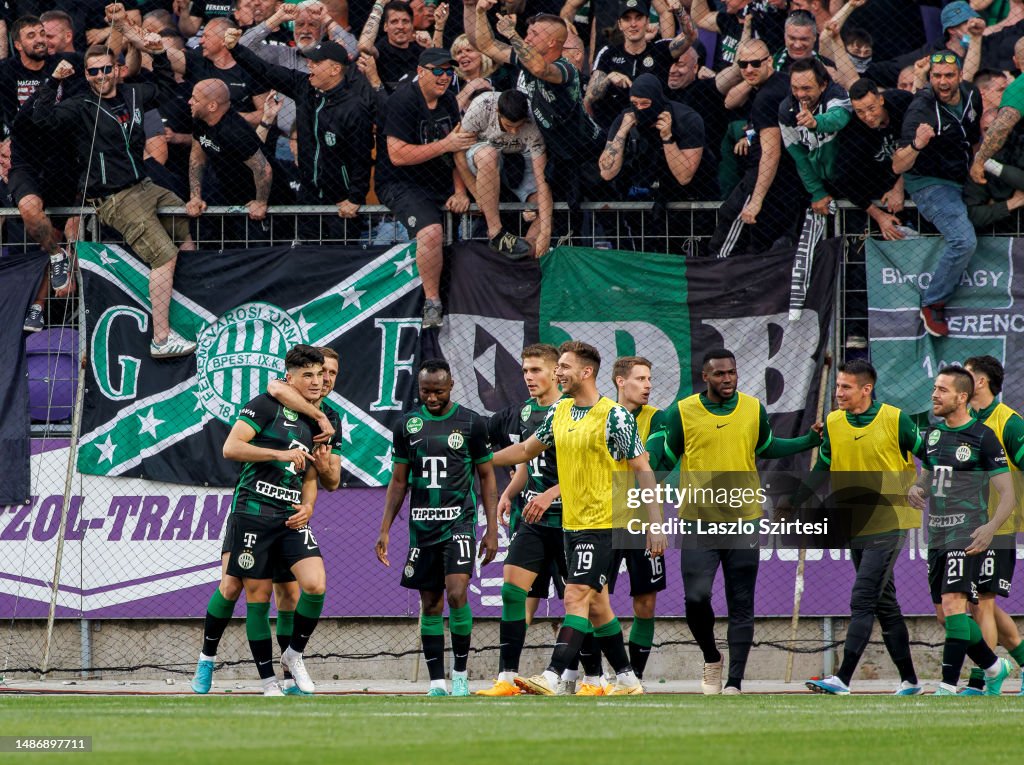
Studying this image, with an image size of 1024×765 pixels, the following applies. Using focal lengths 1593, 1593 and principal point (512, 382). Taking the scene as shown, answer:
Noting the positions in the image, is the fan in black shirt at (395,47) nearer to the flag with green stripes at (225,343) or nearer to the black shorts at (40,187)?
the flag with green stripes at (225,343)

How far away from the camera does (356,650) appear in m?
13.9

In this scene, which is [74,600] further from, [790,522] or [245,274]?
[790,522]

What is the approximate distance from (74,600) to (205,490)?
148cm

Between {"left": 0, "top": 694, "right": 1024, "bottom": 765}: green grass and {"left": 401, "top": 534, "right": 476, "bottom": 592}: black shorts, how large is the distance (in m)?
1.82

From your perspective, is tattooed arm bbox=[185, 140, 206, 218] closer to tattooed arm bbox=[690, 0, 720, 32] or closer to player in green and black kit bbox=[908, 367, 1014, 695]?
tattooed arm bbox=[690, 0, 720, 32]

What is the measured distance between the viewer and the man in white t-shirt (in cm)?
1385

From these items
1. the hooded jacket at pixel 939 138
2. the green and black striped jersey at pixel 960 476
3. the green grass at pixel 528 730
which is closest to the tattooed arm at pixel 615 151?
the hooded jacket at pixel 939 138

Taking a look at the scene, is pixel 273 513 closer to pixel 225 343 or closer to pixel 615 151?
pixel 225 343

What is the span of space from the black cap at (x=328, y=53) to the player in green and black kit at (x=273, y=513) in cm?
419

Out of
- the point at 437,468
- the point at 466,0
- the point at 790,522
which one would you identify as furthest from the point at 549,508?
A: the point at 466,0

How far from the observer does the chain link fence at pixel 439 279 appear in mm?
13648

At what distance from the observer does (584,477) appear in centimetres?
1023

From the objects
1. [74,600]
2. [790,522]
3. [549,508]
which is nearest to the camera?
[549,508]

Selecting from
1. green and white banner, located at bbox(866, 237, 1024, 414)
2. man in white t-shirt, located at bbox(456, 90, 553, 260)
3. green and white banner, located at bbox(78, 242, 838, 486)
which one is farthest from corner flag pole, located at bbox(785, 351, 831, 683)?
man in white t-shirt, located at bbox(456, 90, 553, 260)
